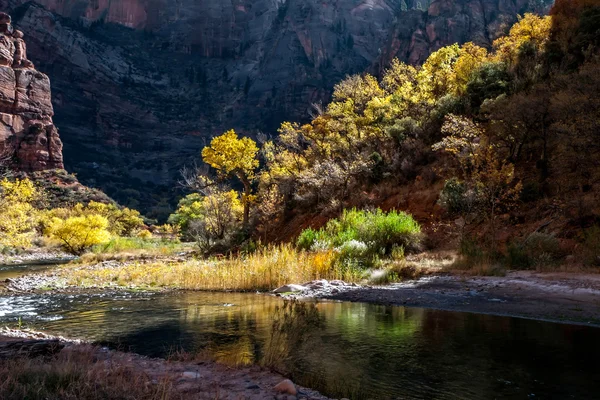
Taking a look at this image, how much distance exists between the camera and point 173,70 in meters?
172

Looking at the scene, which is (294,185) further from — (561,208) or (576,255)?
(576,255)

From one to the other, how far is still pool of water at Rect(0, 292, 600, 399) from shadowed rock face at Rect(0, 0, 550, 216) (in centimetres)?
11506

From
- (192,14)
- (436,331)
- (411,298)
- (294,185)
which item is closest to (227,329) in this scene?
(436,331)

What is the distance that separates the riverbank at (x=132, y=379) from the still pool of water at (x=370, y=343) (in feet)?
2.09

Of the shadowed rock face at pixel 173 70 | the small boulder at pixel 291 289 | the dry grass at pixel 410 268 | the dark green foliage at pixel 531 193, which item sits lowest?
the small boulder at pixel 291 289

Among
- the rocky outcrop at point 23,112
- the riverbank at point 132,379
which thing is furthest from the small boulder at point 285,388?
the rocky outcrop at point 23,112

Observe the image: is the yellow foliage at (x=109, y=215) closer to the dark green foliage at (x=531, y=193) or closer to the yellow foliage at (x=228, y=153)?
the yellow foliage at (x=228, y=153)

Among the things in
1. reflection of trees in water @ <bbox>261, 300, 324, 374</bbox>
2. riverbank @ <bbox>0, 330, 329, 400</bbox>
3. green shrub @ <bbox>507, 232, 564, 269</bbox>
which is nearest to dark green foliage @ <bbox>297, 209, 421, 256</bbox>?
green shrub @ <bbox>507, 232, 564, 269</bbox>

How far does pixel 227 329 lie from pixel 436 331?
13.7 ft

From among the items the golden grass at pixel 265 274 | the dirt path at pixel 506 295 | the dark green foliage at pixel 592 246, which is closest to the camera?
the dirt path at pixel 506 295

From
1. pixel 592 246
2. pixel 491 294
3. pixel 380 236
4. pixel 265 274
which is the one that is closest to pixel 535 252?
pixel 592 246

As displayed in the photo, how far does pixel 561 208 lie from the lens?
17094mm

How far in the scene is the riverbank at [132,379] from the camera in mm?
3895

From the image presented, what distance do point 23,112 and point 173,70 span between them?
80.0 meters
